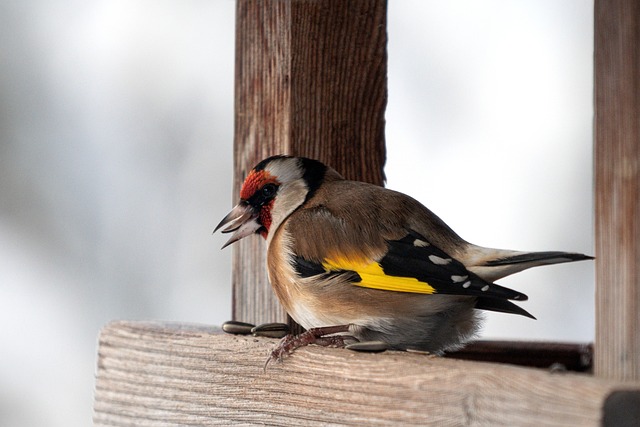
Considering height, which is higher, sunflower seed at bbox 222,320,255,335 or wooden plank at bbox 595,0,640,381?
wooden plank at bbox 595,0,640,381

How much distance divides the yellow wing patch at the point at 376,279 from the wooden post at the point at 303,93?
0.86ft

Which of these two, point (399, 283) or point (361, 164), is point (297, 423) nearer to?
point (399, 283)

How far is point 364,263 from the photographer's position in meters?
2.24

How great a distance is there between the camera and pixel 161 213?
4.64 meters

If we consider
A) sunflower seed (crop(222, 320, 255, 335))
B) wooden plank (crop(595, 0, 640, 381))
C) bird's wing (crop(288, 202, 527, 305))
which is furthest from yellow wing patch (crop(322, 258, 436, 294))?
wooden plank (crop(595, 0, 640, 381))

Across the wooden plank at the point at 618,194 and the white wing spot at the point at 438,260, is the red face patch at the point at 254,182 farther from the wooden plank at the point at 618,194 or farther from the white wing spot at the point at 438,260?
the wooden plank at the point at 618,194

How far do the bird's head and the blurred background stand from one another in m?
1.80

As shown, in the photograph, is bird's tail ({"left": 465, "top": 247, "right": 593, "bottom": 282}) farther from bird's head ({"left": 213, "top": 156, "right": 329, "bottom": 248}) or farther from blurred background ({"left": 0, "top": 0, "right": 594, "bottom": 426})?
blurred background ({"left": 0, "top": 0, "right": 594, "bottom": 426})

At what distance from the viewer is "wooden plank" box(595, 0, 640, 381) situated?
1.48m

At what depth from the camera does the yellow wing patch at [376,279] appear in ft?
7.03

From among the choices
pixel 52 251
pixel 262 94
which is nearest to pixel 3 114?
pixel 52 251

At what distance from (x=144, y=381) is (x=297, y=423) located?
1.84 feet

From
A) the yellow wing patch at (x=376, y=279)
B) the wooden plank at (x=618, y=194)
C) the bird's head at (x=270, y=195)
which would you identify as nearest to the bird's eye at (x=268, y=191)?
the bird's head at (x=270, y=195)

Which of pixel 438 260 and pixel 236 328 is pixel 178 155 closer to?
pixel 236 328
